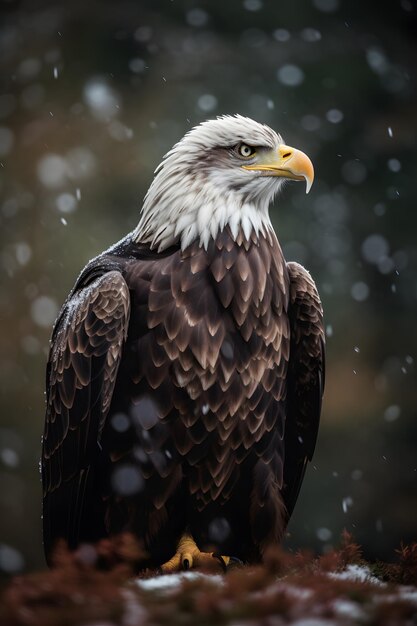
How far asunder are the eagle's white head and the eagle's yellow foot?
3.88ft

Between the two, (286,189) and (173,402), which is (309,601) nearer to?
(173,402)

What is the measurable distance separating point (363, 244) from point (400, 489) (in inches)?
75.0

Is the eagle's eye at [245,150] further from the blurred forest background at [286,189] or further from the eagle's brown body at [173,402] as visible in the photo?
the blurred forest background at [286,189]

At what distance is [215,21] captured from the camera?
6887mm

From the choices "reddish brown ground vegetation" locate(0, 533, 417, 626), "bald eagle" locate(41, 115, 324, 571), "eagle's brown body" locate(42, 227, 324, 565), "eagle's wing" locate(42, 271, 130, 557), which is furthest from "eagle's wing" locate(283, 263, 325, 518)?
"reddish brown ground vegetation" locate(0, 533, 417, 626)

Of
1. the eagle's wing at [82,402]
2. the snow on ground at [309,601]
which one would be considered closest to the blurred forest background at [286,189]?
the eagle's wing at [82,402]

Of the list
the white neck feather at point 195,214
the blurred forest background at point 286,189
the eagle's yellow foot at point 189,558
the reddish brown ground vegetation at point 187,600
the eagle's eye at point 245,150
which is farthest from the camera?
the blurred forest background at point 286,189

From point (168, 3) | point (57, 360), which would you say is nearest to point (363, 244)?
point (168, 3)

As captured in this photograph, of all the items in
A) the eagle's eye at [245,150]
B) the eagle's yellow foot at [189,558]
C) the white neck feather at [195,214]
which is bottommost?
the eagle's yellow foot at [189,558]

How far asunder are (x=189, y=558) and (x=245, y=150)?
1.68 meters

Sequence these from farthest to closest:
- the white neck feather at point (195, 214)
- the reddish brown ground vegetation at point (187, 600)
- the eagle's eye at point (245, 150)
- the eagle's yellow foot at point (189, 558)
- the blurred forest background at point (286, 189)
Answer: the blurred forest background at point (286, 189)
the eagle's eye at point (245, 150)
the white neck feather at point (195, 214)
the eagle's yellow foot at point (189, 558)
the reddish brown ground vegetation at point (187, 600)

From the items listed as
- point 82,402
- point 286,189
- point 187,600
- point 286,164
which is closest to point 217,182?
point 286,164

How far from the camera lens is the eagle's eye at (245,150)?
3562 millimetres

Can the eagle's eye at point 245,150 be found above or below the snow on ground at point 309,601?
above
